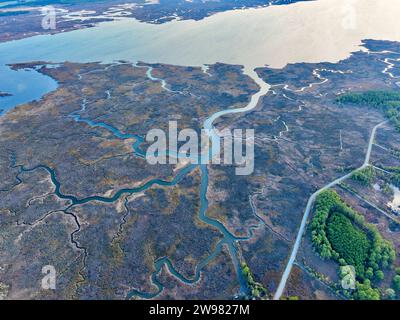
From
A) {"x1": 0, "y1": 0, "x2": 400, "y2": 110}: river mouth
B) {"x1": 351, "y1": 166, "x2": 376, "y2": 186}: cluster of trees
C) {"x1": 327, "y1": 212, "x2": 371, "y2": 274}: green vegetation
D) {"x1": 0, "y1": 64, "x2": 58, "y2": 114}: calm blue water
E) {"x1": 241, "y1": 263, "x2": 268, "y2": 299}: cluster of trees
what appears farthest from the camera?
{"x1": 0, "y1": 0, "x2": 400, "y2": 110}: river mouth

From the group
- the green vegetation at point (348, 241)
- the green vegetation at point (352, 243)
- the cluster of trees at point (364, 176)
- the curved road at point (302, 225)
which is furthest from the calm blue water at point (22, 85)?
the cluster of trees at point (364, 176)

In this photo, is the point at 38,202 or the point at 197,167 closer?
the point at 38,202

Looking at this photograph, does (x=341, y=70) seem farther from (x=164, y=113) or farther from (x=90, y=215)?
(x=90, y=215)

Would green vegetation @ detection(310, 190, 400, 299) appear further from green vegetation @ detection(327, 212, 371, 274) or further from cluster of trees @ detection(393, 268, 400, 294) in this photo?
cluster of trees @ detection(393, 268, 400, 294)

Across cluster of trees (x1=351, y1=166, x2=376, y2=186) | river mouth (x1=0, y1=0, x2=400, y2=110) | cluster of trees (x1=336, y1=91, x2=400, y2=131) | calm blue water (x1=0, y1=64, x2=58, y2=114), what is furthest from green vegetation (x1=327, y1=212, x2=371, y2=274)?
calm blue water (x1=0, y1=64, x2=58, y2=114)

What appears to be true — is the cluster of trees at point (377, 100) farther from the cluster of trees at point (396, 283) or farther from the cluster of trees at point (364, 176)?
the cluster of trees at point (396, 283)

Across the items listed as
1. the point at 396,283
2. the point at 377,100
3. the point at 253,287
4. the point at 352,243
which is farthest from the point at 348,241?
the point at 377,100

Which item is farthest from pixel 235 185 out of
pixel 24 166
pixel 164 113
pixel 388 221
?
pixel 24 166
